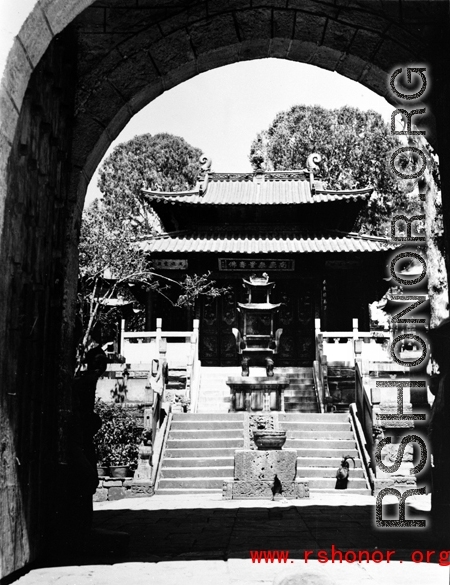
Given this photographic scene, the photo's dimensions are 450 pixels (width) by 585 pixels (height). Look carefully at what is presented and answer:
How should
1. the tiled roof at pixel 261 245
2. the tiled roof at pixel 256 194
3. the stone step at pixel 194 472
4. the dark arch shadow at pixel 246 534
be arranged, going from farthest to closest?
the tiled roof at pixel 256 194 < the tiled roof at pixel 261 245 < the stone step at pixel 194 472 < the dark arch shadow at pixel 246 534

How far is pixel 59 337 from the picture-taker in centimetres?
466

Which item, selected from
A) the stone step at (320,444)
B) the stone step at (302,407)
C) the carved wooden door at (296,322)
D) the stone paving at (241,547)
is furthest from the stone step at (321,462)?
the carved wooden door at (296,322)

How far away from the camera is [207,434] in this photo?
12.3 meters

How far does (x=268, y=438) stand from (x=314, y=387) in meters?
7.13

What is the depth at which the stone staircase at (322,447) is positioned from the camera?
1048 cm

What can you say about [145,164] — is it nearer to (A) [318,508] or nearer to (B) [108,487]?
(B) [108,487]

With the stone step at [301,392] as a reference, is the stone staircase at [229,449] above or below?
below

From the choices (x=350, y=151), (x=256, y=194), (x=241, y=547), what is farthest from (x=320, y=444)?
(x=350, y=151)

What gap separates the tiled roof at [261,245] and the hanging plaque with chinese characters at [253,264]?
51cm

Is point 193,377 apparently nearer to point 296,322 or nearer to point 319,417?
point 319,417

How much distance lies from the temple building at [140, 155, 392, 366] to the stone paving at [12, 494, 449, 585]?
11782 millimetres

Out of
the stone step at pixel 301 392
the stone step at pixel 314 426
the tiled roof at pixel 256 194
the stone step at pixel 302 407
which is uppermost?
the tiled roof at pixel 256 194

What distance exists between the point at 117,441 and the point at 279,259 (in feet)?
34.4

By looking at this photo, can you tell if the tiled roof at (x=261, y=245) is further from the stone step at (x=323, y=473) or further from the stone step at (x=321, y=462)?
the stone step at (x=323, y=473)
